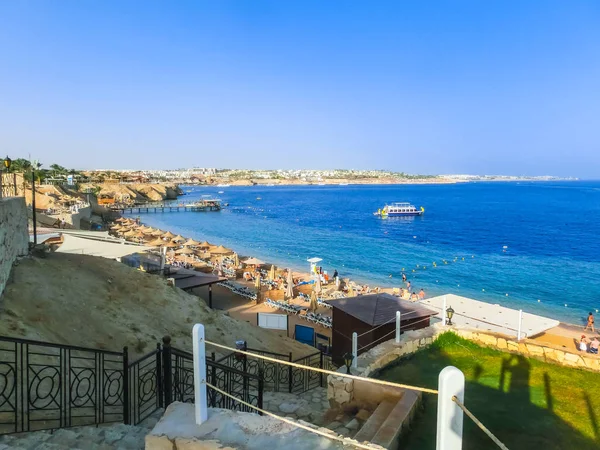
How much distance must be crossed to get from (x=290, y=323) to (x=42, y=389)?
14115 millimetres

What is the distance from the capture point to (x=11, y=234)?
9.42 metres

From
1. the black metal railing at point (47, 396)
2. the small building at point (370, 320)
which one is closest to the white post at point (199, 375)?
the black metal railing at point (47, 396)

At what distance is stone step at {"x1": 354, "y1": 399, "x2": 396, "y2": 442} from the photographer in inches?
176

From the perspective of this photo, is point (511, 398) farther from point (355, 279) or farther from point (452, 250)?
point (452, 250)

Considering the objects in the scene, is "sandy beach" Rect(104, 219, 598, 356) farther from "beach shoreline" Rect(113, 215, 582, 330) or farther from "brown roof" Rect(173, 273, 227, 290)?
"brown roof" Rect(173, 273, 227, 290)

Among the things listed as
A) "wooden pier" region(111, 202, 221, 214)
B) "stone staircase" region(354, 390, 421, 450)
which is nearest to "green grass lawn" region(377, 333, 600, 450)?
"stone staircase" region(354, 390, 421, 450)

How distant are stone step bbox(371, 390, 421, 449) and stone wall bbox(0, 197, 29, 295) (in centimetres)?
814

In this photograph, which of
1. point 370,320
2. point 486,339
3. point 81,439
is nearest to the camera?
point 81,439

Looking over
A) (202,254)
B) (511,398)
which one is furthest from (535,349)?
(202,254)

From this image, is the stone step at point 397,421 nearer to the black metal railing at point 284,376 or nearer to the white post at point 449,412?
the white post at point 449,412

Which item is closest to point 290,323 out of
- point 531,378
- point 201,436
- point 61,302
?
point 61,302

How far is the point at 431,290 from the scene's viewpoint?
97.1ft

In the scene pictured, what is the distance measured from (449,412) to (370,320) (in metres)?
8.39

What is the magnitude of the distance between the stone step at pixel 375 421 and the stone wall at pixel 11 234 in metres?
7.92
